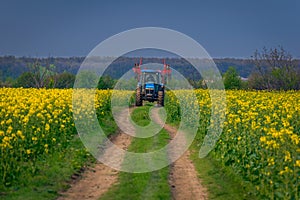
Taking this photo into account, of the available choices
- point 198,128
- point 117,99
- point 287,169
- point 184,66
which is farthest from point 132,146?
point 184,66

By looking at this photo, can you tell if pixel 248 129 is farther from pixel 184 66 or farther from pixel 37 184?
pixel 184 66

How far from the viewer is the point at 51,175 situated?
43.8ft

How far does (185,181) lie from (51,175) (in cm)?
369

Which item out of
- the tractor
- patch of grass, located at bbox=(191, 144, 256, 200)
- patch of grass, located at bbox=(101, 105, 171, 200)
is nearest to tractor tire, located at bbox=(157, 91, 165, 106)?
the tractor

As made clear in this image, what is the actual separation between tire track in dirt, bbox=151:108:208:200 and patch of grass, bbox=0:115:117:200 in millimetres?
2768

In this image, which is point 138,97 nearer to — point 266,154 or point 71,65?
point 266,154

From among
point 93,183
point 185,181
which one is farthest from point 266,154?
point 93,183

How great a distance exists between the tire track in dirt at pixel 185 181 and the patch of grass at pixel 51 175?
2.77 metres

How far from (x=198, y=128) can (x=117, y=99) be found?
74.4 feet

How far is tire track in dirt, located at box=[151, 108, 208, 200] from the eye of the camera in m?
12.2

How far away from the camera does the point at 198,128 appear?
23219 millimetres

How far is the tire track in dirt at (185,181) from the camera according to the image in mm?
12215

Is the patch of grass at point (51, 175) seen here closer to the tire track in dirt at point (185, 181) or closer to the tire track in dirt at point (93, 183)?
the tire track in dirt at point (93, 183)

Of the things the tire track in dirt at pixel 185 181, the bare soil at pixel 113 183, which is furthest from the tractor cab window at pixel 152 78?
the bare soil at pixel 113 183
